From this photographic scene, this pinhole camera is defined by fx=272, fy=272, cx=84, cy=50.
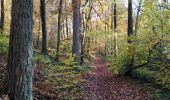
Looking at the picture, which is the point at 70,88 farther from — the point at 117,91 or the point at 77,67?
the point at 77,67

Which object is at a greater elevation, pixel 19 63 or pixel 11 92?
pixel 19 63

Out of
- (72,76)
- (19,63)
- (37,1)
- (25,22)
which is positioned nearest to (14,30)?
(25,22)

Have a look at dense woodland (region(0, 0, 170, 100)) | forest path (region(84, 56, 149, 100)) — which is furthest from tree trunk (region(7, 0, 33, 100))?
forest path (region(84, 56, 149, 100))

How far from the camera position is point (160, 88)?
1367cm

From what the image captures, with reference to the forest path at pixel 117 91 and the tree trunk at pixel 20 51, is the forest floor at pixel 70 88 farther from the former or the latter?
the tree trunk at pixel 20 51

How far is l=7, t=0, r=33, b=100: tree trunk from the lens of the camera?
5.82 metres

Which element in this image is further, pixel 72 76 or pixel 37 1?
pixel 37 1

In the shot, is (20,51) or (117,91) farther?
(117,91)

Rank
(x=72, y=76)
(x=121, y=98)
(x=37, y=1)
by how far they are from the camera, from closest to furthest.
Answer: (x=72, y=76) → (x=121, y=98) → (x=37, y=1)

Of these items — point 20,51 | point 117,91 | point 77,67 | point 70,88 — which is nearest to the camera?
point 20,51

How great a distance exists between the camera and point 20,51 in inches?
230

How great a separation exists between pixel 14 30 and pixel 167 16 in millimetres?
10607

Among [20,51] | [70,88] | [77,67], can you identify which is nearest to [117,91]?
[77,67]

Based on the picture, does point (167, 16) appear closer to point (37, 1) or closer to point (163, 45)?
point (163, 45)
